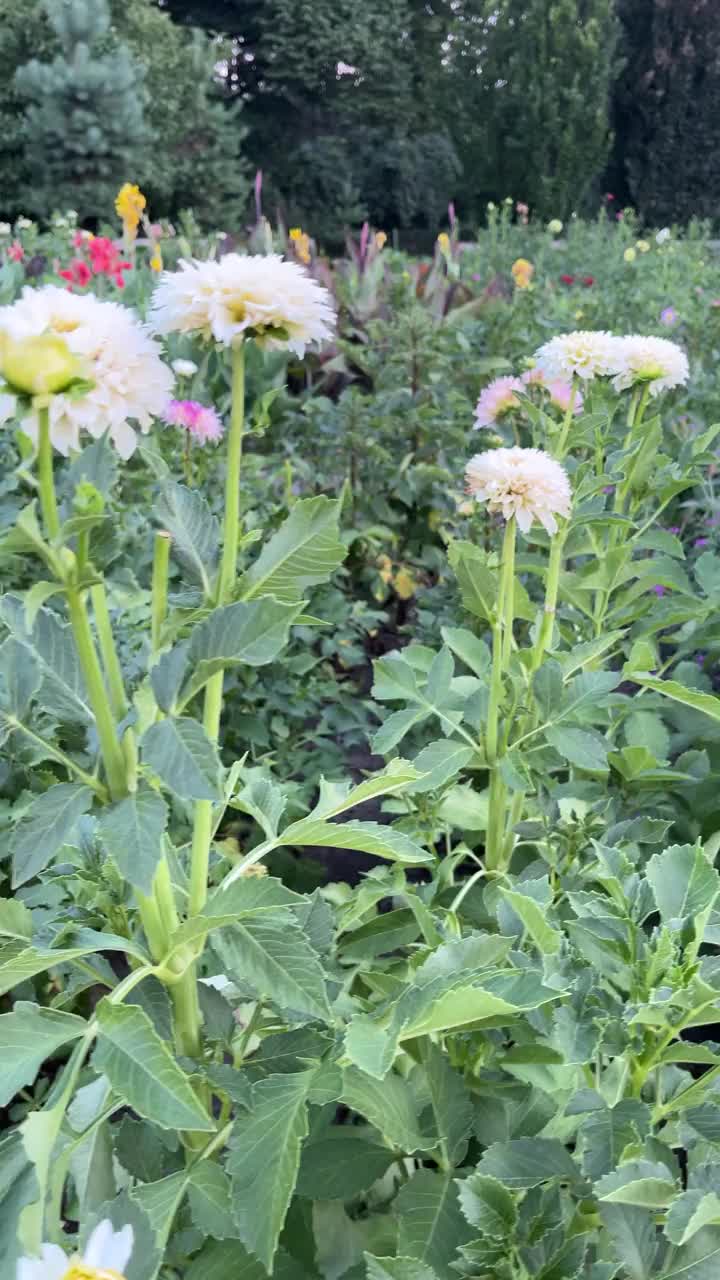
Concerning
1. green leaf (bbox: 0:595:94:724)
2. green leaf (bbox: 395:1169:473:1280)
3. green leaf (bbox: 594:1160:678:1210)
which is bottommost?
green leaf (bbox: 395:1169:473:1280)

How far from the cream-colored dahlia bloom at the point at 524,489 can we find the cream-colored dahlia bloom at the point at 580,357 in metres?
0.31

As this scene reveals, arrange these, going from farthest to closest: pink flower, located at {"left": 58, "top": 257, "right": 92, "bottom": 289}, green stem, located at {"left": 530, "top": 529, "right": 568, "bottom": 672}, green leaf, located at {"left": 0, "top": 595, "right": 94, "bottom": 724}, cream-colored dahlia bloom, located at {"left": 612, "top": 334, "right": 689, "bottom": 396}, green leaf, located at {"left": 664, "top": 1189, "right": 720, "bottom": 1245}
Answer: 1. pink flower, located at {"left": 58, "top": 257, "right": 92, "bottom": 289}
2. cream-colored dahlia bloom, located at {"left": 612, "top": 334, "right": 689, "bottom": 396}
3. green stem, located at {"left": 530, "top": 529, "right": 568, "bottom": 672}
4. green leaf, located at {"left": 0, "top": 595, "right": 94, "bottom": 724}
5. green leaf, located at {"left": 664, "top": 1189, "right": 720, "bottom": 1245}

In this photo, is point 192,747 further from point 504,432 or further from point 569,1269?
point 504,432

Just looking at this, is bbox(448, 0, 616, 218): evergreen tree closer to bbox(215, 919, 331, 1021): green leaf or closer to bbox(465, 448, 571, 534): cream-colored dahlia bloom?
bbox(465, 448, 571, 534): cream-colored dahlia bloom

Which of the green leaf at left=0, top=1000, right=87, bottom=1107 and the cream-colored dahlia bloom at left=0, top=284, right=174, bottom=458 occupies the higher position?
the cream-colored dahlia bloom at left=0, top=284, right=174, bottom=458

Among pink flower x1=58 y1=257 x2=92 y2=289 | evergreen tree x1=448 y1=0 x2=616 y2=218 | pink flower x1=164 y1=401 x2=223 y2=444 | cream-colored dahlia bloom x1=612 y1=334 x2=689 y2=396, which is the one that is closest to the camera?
cream-colored dahlia bloom x1=612 y1=334 x2=689 y2=396

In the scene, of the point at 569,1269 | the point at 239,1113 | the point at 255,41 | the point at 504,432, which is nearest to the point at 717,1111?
the point at 569,1269

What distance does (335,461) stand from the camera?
114 inches

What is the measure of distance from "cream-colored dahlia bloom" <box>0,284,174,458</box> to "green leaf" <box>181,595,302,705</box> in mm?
132

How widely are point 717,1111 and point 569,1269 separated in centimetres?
16

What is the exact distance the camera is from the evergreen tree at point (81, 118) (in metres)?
12.9

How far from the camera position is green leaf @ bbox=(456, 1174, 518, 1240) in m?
0.66

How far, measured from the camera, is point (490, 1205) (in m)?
0.67

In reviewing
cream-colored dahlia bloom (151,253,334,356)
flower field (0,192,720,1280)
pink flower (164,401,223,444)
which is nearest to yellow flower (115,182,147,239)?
pink flower (164,401,223,444)
